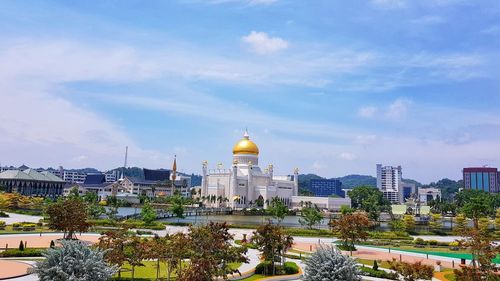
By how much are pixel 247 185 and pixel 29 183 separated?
198 ft

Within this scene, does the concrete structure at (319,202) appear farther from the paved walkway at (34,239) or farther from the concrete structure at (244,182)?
the paved walkway at (34,239)

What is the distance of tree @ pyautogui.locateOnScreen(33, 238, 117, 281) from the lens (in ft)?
59.1

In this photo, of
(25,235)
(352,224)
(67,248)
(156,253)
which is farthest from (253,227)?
(67,248)

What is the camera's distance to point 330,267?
1936 cm

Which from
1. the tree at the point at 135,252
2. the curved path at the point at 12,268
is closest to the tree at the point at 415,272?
the tree at the point at 135,252

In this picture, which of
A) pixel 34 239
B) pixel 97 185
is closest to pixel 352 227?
pixel 34 239

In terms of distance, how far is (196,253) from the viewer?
71.5 ft

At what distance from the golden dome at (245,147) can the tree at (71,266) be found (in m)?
108

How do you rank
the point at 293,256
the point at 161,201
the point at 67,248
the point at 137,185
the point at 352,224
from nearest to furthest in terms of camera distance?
the point at 67,248, the point at 293,256, the point at 352,224, the point at 161,201, the point at 137,185

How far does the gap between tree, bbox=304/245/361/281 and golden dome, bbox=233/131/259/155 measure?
4204 inches

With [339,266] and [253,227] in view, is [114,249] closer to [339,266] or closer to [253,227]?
[339,266]

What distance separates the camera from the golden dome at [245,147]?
416 ft

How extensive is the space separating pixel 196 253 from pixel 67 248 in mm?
6104

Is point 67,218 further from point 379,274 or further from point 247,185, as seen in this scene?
point 247,185
